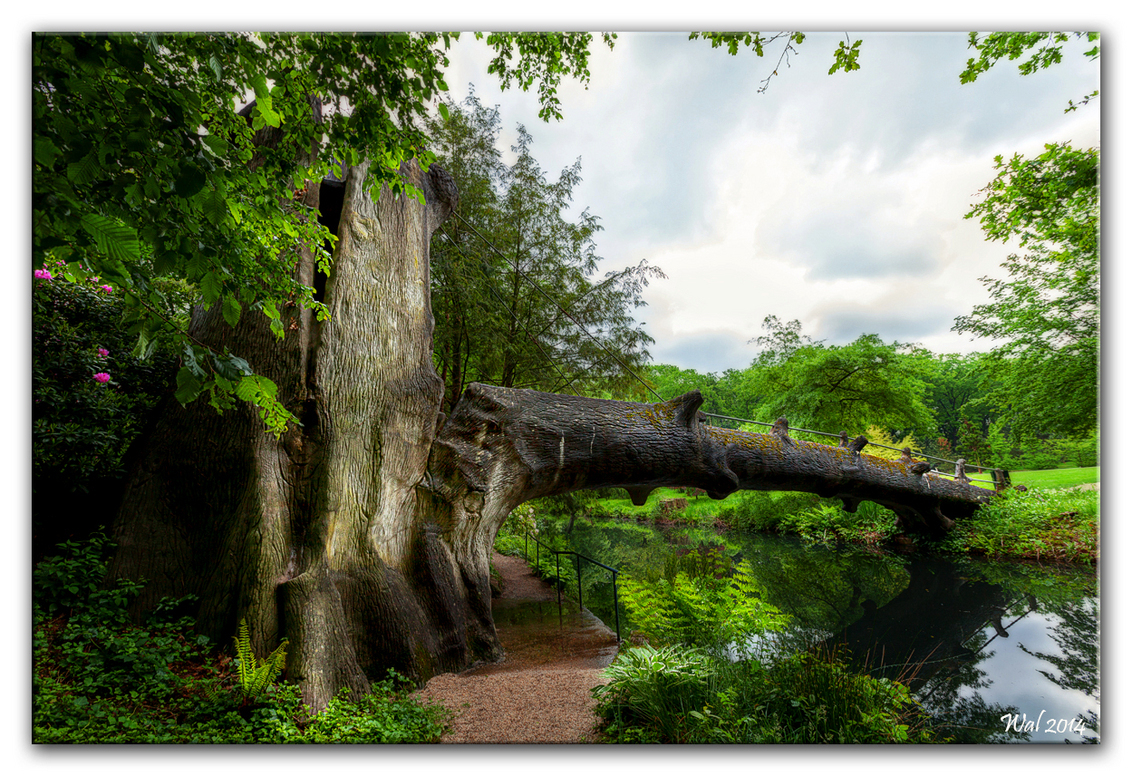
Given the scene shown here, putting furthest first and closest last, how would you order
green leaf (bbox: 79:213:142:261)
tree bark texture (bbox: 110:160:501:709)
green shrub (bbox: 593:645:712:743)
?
tree bark texture (bbox: 110:160:501:709)
green shrub (bbox: 593:645:712:743)
green leaf (bbox: 79:213:142:261)

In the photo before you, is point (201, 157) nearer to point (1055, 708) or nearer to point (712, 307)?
point (1055, 708)

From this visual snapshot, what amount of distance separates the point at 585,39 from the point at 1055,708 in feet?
13.6

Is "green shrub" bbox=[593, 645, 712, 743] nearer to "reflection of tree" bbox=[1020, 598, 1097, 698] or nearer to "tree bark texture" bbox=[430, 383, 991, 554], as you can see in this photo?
"tree bark texture" bbox=[430, 383, 991, 554]

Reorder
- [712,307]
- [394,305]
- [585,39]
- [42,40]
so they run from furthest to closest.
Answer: [712,307]
[394,305]
[585,39]
[42,40]

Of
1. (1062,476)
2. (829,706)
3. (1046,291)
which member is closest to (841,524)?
(1062,476)

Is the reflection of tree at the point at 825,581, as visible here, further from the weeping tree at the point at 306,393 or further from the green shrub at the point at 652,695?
the green shrub at the point at 652,695

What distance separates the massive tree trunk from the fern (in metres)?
0.18

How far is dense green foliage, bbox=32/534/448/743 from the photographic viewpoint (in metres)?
→ 1.83

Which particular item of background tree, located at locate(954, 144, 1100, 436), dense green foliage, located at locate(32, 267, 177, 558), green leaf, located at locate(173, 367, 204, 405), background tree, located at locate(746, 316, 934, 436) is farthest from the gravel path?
background tree, located at locate(746, 316, 934, 436)

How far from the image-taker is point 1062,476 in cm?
271

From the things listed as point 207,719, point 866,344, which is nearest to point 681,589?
point 207,719

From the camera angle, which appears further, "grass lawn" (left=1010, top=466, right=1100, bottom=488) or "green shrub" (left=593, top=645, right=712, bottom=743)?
"grass lawn" (left=1010, top=466, right=1100, bottom=488)

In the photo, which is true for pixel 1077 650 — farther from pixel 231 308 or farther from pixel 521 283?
pixel 521 283

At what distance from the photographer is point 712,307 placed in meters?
5.41
